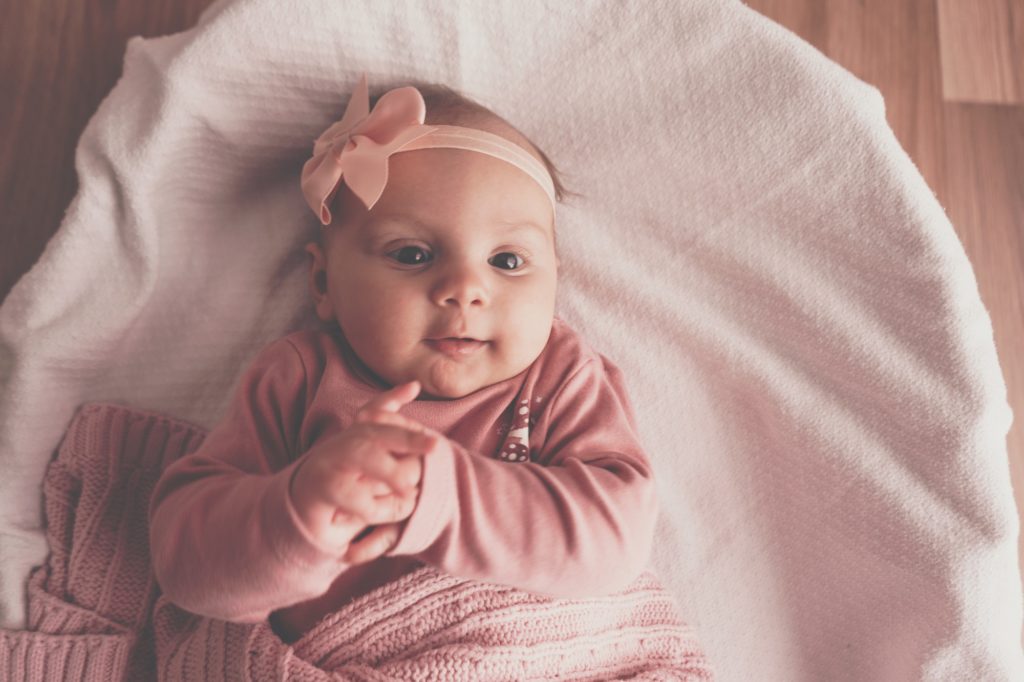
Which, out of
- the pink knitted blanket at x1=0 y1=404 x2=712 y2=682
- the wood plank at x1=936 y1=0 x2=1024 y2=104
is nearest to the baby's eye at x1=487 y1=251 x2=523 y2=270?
the pink knitted blanket at x1=0 y1=404 x2=712 y2=682

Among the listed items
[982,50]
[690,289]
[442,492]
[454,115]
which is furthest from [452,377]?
[982,50]

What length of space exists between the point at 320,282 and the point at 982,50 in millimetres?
1148

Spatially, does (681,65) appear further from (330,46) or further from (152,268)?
(152,268)

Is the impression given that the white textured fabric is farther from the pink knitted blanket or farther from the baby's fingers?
the baby's fingers

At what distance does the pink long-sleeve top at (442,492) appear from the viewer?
77 cm

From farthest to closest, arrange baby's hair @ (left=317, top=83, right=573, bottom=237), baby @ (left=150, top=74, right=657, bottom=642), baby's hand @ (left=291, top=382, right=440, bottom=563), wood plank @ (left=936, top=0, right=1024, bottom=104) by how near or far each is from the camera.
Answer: wood plank @ (left=936, top=0, right=1024, bottom=104) < baby's hair @ (left=317, top=83, right=573, bottom=237) < baby @ (left=150, top=74, right=657, bottom=642) < baby's hand @ (left=291, top=382, right=440, bottom=563)

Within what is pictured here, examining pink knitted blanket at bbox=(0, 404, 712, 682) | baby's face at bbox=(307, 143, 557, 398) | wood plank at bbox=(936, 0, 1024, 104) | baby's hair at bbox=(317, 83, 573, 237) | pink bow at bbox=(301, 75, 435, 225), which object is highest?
wood plank at bbox=(936, 0, 1024, 104)

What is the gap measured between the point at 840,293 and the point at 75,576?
106cm

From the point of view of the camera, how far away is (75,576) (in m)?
1.09

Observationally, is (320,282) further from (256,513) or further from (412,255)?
(256,513)

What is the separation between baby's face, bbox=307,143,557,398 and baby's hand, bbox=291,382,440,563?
22cm

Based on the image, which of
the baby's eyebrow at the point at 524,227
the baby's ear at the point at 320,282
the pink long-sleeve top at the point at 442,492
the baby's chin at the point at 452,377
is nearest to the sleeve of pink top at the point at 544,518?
the pink long-sleeve top at the point at 442,492

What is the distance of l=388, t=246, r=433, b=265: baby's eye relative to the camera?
996mm

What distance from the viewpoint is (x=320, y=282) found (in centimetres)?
112
